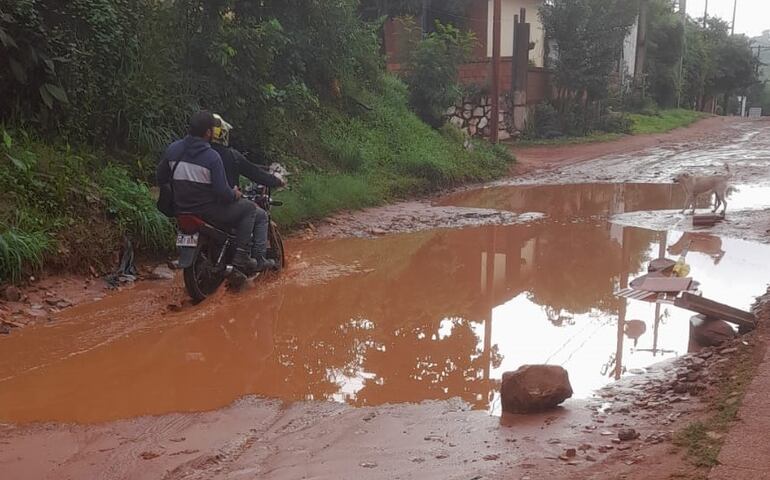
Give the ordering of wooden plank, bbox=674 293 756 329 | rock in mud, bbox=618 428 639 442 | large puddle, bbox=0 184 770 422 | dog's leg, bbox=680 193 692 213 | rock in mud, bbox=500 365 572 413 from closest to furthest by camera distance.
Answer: rock in mud, bbox=618 428 639 442, rock in mud, bbox=500 365 572 413, large puddle, bbox=0 184 770 422, wooden plank, bbox=674 293 756 329, dog's leg, bbox=680 193 692 213

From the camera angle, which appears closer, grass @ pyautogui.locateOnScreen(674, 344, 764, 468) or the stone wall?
grass @ pyautogui.locateOnScreen(674, 344, 764, 468)

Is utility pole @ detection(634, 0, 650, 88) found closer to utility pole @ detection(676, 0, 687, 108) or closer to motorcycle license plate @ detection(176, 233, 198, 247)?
utility pole @ detection(676, 0, 687, 108)

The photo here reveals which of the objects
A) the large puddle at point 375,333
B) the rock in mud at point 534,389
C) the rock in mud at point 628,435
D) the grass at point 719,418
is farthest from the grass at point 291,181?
the grass at point 719,418

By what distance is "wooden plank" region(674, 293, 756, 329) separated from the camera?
18.1 feet

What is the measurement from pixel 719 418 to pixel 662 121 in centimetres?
3196

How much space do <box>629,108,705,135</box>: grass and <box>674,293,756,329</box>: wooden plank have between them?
2471 centimetres

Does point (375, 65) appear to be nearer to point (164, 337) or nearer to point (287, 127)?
point (287, 127)

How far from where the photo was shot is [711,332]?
5.44 m

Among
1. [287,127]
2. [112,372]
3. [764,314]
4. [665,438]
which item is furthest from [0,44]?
[764,314]

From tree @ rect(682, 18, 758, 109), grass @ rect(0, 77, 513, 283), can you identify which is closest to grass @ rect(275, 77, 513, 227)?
grass @ rect(0, 77, 513, 283)

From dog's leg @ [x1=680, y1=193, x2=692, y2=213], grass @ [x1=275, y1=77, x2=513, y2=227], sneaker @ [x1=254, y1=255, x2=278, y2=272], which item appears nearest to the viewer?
sneaker @ [x1=254, y1=255, x2=278, y2=272]

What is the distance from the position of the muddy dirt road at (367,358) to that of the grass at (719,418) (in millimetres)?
167

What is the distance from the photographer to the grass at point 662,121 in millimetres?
29906

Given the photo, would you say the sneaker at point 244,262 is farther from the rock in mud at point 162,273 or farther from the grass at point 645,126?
the grass at point 645,126
